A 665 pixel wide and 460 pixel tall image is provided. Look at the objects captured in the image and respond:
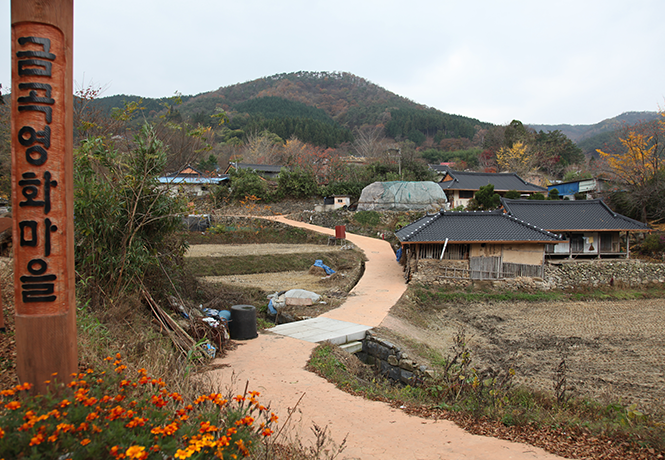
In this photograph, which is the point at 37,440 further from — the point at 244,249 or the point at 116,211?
the point at 244,249

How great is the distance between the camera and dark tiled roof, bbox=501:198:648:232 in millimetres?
20766

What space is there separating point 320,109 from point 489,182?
66.1 metres

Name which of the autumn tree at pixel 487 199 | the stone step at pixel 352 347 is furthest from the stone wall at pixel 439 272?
the autumn tree at pixel 487 199

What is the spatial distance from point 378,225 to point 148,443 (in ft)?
91.9

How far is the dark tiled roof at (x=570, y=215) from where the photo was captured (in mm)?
20766

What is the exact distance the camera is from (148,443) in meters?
2.70

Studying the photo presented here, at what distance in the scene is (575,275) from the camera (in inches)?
712

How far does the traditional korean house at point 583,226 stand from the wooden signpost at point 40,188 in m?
21.5

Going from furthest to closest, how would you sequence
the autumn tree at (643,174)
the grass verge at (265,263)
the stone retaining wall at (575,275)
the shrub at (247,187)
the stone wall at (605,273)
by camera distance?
1. the shrub at (247,187)
2. the autumn tree at (643,174)
3. the grass verge at (265,263)
4. the stone wall at (605,273)
5. the stone retaining wall at (575,275)

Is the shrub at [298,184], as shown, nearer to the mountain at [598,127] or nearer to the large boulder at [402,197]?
the large boulder at [402,197]

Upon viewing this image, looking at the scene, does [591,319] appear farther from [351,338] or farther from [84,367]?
[84,367]

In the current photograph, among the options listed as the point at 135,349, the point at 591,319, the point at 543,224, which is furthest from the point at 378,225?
the point at 135,349

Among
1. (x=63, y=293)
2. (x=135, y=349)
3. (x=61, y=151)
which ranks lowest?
(x=135, y=349)

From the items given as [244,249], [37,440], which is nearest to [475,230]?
[244,249]
